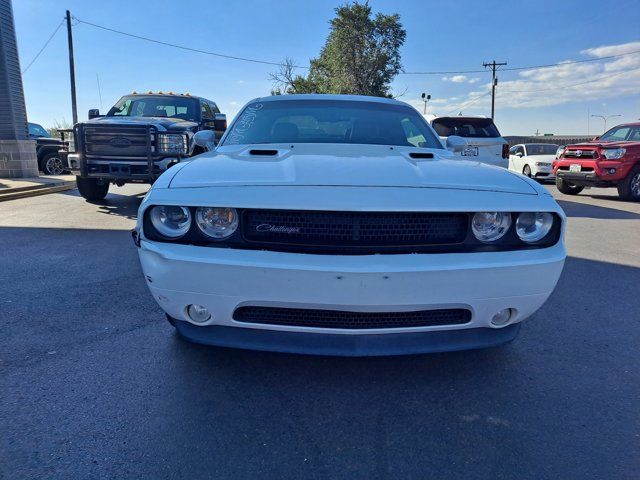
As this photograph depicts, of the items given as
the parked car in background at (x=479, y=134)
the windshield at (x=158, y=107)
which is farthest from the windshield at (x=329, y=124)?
the parked car in background at (x=479, y=134)

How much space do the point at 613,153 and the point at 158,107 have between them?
32.7 ft

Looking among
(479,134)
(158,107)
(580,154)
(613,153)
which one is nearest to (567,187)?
(580,154)

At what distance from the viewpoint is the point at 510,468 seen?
1.83 metres

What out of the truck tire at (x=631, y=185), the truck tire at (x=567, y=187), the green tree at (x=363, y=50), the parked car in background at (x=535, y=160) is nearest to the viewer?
the truck tire at (x=631, y=185)

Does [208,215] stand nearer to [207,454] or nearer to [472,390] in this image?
[207,454]

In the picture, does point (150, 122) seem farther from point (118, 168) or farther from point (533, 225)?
point (533, 225)

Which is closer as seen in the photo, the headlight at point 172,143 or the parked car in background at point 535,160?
the headlight at point 172,143

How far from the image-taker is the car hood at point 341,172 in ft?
7.06

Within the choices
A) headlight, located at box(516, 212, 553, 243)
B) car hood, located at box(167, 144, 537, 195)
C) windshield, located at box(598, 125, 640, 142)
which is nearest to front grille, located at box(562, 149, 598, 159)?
windshield, located at box(598, 125, 640, 142)

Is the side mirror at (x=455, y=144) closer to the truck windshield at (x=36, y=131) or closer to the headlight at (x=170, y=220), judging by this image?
the headlight at (x=170, y=220)

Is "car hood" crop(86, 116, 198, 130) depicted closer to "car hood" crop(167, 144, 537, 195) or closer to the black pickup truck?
the black pickup truck

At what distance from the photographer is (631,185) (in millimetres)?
10664

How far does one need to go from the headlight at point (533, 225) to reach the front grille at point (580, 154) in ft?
33.5

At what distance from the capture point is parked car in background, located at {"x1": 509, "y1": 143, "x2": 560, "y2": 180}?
1621 centimetres
